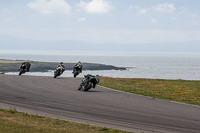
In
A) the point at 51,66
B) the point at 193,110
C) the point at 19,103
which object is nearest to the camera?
the point at 193,110

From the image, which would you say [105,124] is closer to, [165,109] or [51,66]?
[165,109]

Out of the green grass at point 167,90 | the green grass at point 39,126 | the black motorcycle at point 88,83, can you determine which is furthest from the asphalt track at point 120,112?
the black motorcycle at point 88,83

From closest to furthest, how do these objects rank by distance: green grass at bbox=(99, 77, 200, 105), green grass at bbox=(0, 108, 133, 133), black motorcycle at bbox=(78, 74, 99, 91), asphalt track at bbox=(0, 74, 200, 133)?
green grass at bbox=(0, 108, 133, 133) < asphalt track at bbox=(0, 74, 200, 133) < green grass at bbox=(99, 77, 200, 105) < black motorcycle at bbox=(78, 74, 99, 91)

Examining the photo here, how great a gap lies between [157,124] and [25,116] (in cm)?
481

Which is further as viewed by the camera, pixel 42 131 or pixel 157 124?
pixel 157 124

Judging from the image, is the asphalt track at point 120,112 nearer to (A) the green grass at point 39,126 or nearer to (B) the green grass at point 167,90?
(A) the green grass at point 39,126

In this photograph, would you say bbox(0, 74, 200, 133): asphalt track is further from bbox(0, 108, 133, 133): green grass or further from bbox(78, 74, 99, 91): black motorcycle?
bbox(78, 74, 99, 91): black motorcycle

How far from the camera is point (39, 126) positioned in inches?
381

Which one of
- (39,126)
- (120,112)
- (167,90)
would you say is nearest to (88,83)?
(167,90)

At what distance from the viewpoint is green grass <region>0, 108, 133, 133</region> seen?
900cm

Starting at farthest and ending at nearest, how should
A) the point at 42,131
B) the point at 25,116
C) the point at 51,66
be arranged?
1. the point at 51,66
2. the point at 25,116
3. the point at 42,131

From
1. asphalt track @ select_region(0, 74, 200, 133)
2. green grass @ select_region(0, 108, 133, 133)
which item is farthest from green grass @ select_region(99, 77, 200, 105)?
green grass @ select_region(0, 108, 133, 133)

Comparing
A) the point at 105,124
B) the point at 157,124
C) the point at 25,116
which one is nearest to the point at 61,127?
the point at 105,124

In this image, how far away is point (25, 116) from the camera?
1169 centimetres
